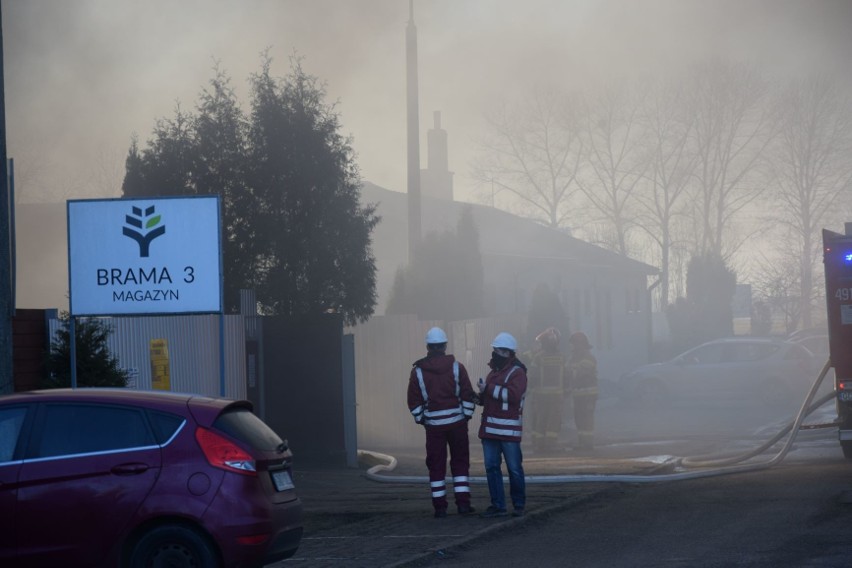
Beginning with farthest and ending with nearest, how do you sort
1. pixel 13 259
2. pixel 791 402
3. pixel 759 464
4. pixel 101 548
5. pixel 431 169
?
pixel 431 169 → pixel 791 402 → pixel 759 464 → pixel 13 259 → pixel 101 548

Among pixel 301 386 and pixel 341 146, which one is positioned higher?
pixel 341 146

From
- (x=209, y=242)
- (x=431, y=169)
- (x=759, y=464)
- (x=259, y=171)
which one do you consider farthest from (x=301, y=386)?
(x=431, y=169)

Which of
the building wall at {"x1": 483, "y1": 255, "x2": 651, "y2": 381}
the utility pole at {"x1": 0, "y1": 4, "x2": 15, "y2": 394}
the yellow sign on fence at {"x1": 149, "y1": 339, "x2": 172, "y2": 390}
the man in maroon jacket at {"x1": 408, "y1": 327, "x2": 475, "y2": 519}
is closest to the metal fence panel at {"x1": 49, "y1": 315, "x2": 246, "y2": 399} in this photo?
the yellow sign on fence at {"x1": 149, "y1": 339, "x2": 172, "y2": 390}

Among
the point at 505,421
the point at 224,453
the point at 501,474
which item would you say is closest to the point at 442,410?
the point at 505,421

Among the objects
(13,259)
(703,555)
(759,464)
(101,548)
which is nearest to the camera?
(101,548)

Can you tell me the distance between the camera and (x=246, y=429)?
782cm

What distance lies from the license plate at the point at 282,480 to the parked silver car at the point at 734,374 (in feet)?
76.0

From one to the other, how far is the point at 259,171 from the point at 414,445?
23.6ft

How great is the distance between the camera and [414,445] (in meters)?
22.2

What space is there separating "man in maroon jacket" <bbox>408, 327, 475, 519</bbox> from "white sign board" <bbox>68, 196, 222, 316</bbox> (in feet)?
7.53

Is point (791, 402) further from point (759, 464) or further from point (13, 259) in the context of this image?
point (13, 259)

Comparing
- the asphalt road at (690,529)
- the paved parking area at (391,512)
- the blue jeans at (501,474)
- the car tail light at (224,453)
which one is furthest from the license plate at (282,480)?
the blue jeans at (501,474)

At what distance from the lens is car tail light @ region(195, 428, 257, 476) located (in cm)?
743

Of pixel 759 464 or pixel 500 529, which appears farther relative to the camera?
pixel 759 464
